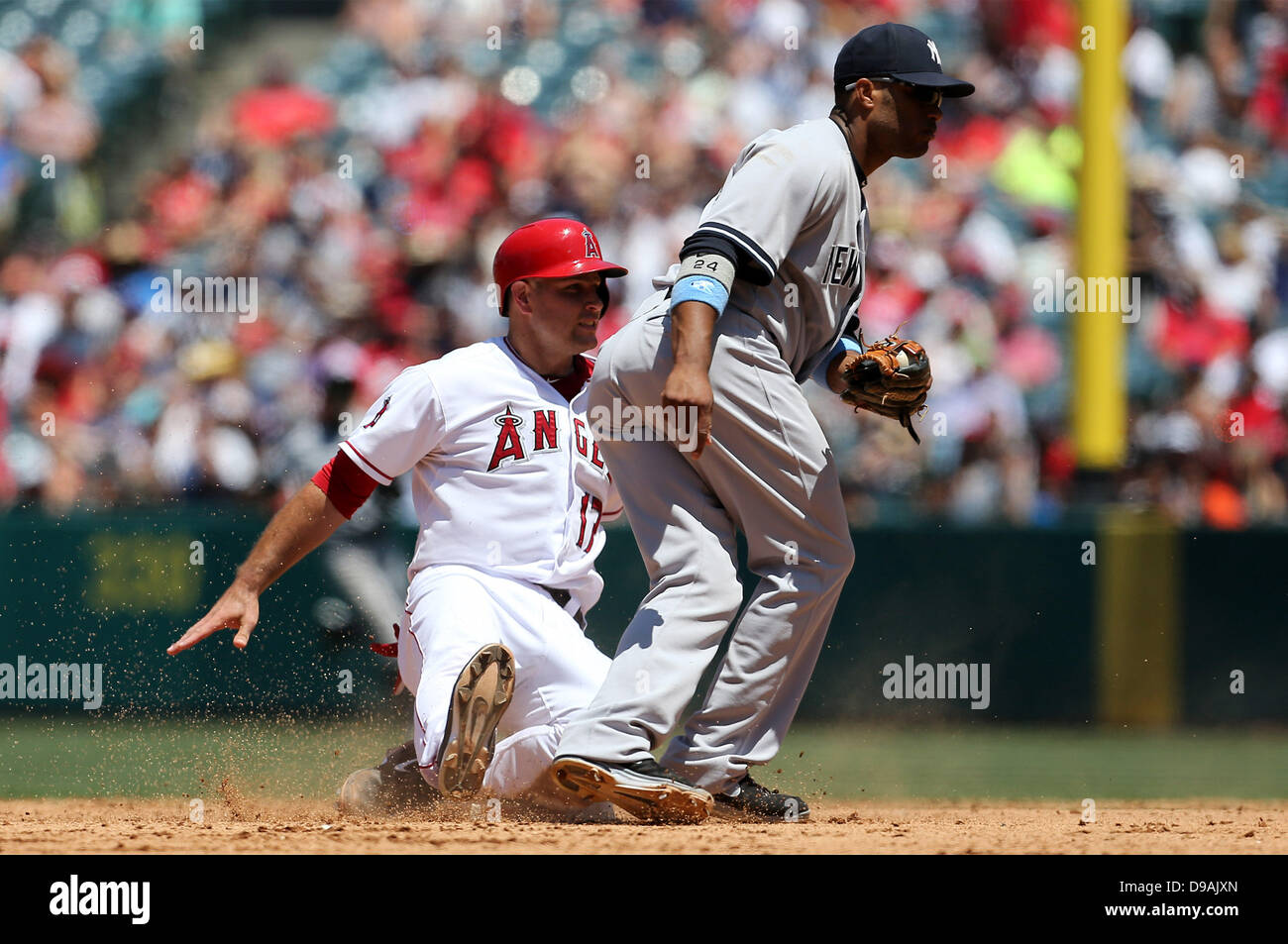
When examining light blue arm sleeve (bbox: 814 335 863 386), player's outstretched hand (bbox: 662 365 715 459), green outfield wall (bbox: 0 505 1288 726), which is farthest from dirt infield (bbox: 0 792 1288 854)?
green outfield wall (bbox: 0 505 1288 726)

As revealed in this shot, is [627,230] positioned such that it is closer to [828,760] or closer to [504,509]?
[828,760]

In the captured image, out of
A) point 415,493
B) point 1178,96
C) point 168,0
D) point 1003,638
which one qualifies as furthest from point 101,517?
point 1178,96

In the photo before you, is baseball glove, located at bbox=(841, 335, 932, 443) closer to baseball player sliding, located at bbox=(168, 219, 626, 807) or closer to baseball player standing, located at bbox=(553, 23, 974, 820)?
baseball player standing, located at bbox=(553, 23, 974, 820)

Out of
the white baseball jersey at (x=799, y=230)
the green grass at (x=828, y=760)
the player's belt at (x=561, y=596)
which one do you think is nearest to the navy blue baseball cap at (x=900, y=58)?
the white baseball jersey at (x=799, y=230)

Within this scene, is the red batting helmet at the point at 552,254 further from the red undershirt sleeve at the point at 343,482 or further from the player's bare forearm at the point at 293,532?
the player's bare forearm at the point at 293,532

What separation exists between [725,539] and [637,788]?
2.20ft

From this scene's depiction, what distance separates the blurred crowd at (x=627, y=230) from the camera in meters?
8.48

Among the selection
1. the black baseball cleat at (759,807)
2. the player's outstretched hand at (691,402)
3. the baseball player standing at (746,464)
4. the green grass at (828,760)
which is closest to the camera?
the player's outstretched hand at (691,402)

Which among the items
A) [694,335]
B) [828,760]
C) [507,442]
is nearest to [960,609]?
[828,760]

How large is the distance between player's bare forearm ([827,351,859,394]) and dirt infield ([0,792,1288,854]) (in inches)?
45.0

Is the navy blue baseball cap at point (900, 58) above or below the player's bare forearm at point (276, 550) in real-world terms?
above

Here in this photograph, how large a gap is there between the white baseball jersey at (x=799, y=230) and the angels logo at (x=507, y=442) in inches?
24.5
